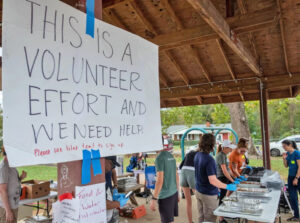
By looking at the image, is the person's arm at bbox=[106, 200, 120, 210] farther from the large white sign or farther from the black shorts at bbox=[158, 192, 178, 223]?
the black shorts at bbox=[158, 192, 178, 223]

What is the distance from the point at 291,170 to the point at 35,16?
18.9ft

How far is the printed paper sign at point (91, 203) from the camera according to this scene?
3.01ft

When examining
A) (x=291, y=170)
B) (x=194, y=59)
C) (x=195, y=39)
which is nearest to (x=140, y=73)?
(x=195, y=39)

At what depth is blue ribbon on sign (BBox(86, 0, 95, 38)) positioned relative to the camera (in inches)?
39.2

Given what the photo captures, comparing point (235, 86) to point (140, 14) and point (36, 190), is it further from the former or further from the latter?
point (36, 190)

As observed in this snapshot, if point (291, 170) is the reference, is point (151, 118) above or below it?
above

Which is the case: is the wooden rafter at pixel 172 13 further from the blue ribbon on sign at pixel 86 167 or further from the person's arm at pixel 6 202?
the blue ribbon on sign at pixel 86 167

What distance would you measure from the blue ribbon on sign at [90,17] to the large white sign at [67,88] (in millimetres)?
19

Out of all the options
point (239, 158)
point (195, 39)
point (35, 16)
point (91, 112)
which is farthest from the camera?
point (239, 158)

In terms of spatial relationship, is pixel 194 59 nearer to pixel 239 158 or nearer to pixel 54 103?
pixel 239 158

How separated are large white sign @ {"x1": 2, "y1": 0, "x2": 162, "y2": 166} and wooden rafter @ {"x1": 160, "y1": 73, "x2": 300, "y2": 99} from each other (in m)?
5.40

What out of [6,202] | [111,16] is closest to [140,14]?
[111,16]

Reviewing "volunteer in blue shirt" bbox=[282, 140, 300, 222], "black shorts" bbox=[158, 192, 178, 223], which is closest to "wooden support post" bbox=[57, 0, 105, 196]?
"black shorts" bbox=[158, 192, 178, 223]

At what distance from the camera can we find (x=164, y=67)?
624cm
